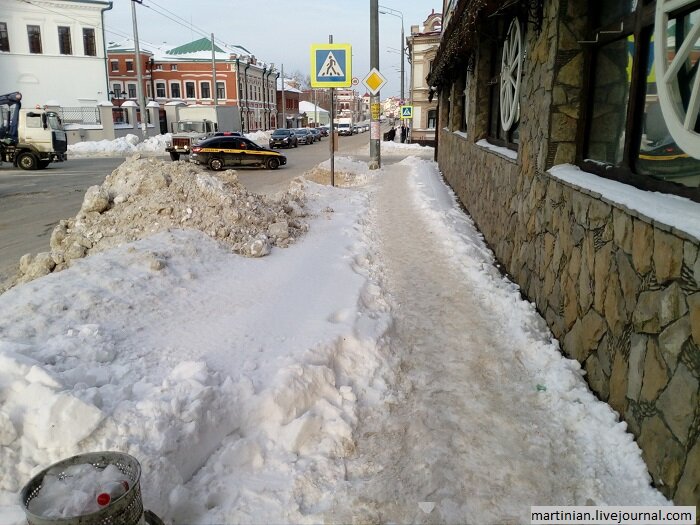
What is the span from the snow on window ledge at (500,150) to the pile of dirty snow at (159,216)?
3.00m

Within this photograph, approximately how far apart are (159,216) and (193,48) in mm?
64545

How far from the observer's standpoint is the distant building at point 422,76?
152ft

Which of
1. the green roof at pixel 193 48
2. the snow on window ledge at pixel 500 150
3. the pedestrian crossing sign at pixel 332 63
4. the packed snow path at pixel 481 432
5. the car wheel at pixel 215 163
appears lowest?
the packed snow path at pixel 481 432

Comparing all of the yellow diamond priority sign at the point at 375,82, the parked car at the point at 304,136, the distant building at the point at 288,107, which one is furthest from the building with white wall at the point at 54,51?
the distant building at the point at 288,107

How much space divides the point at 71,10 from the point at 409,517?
168ft

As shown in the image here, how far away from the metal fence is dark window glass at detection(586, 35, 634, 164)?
1638 inches

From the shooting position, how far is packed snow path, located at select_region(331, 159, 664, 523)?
8.93 ft

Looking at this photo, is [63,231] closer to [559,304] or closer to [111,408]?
[111,408]

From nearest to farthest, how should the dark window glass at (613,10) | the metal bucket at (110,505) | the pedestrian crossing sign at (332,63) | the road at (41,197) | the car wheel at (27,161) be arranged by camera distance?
the metal bucket at (110,505), the dark window glass at (613,10), the road at (41,197), the pedestrian crossing sign at (332,63), the car wheel at (27,161)

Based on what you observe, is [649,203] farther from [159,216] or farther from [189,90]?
[189,90]

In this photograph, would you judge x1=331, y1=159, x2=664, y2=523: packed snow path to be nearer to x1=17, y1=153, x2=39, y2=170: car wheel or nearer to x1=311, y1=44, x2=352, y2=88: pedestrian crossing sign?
x1=311, y1=44, x2=352, y2=88: pedestrian crossing sign

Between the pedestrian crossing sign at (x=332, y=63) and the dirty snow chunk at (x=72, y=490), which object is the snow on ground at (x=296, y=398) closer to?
the dirty snow chunk at (x=72, y=490)

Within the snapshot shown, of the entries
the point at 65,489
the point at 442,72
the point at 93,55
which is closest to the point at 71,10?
the point at 93,55

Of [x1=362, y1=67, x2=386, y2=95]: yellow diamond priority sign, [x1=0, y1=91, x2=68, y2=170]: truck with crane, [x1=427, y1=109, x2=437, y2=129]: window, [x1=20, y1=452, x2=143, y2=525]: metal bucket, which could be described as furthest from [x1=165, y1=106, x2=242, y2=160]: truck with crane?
[x1=20, y1=452, x2=143, y2=525]: metal bucket
